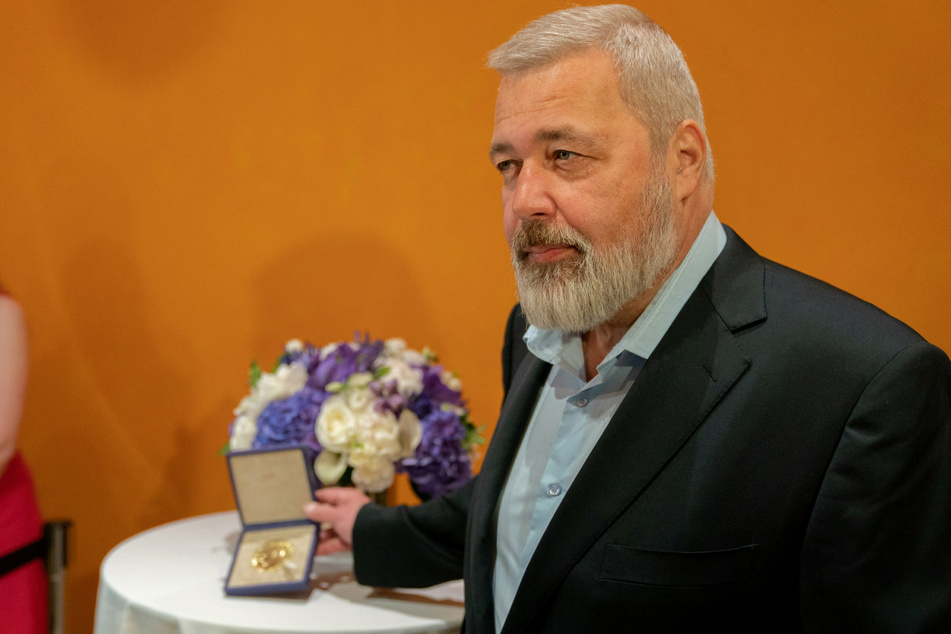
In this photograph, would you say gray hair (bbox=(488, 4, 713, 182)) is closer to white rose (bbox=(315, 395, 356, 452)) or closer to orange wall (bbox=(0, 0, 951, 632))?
white rose (bbox=(315, 395, 356, 452))

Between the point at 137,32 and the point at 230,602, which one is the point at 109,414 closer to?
the point at 137,32

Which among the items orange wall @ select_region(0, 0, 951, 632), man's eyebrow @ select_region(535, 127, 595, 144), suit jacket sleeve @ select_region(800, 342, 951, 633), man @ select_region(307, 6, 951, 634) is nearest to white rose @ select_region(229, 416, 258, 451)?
man @ select_region(307, 6, 951, 634)

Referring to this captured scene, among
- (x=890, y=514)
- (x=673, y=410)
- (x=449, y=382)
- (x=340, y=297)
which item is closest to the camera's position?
(x=890, y=514)

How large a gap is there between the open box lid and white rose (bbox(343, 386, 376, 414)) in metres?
0.15

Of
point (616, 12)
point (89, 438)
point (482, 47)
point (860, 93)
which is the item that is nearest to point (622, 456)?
point (616, 12)

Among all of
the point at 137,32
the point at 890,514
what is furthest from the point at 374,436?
the point at 137,32

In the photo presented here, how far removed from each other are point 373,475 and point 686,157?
1.10 meters

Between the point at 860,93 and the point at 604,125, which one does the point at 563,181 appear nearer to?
the point at 604,125

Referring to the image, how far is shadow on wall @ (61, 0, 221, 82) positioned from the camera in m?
3.12

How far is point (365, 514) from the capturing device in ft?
6.30

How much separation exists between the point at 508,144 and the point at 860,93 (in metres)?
1.46

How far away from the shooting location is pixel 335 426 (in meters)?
2.02

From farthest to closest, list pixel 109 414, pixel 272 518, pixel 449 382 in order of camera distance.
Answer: pixel 109 414 < pixel 449 382 < pixel 272 518

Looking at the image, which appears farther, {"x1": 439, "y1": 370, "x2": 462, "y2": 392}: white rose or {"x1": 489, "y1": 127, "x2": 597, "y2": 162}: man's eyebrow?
{"x1": 439, "y1": 370, "x2": 462, "y2": 392}: white rose
